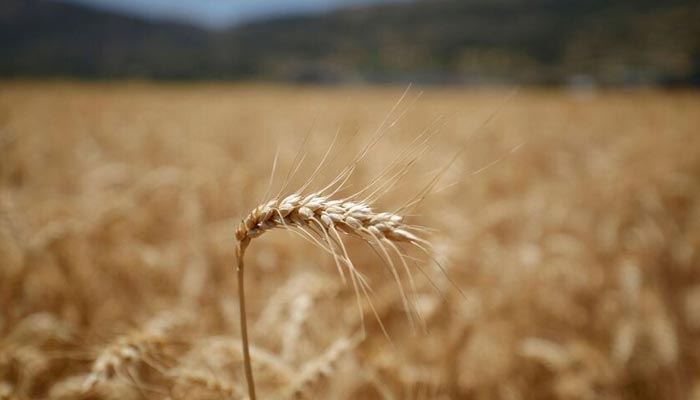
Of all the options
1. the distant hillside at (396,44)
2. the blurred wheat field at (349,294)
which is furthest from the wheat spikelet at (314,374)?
the distant hillside at (396,44)

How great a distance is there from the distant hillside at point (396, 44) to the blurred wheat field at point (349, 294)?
3219cm

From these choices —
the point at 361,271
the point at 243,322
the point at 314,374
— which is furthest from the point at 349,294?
the point at 243,322

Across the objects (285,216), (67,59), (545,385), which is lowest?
(545,385)

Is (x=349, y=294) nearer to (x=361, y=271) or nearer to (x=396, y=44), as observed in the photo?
(x=361, y=271)

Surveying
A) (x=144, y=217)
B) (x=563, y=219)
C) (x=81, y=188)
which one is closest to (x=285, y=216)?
(x=144, y=217)

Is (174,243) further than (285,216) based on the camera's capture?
Yes

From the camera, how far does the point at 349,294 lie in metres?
1.83

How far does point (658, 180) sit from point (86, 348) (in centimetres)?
475

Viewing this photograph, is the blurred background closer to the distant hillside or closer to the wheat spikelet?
the wheat spikelet

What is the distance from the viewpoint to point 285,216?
62cm

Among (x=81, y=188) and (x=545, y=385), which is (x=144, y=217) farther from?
(x=545, y=385)

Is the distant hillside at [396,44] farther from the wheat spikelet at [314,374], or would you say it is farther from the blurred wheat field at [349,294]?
the wheat spikelet at [314,374]

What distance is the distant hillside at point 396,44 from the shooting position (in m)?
39.9

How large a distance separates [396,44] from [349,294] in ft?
307
